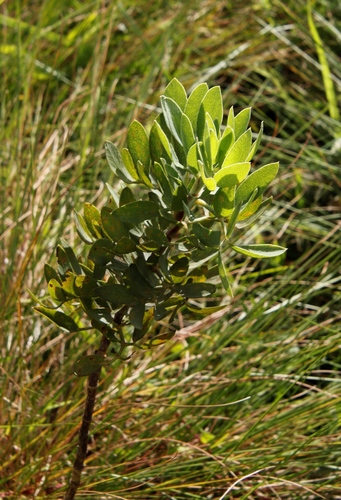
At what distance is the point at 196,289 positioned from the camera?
90 cm

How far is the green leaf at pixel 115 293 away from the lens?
885 mm

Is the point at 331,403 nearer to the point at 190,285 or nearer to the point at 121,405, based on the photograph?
the point at 121,405

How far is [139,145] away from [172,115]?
0.16ft

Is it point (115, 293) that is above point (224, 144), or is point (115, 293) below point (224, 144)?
below

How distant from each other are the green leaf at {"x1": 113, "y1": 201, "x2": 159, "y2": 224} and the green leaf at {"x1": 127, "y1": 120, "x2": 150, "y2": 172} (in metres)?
0.05

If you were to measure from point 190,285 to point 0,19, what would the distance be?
4.89ft

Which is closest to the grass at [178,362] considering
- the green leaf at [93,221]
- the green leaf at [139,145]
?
the green leaf at [93,221]

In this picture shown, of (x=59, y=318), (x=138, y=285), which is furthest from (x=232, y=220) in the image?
(x=59, y=318)

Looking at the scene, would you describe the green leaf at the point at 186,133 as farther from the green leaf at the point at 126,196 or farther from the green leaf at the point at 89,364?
the green leaf at the point at 89,364

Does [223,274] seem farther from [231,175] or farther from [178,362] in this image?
[178,362]

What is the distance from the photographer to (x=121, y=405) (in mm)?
1212

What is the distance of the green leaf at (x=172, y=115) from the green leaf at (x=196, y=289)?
0.16m

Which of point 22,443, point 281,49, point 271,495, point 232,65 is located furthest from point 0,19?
point 271,495

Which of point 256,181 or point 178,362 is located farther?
point 178,362
